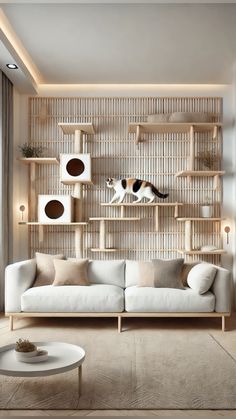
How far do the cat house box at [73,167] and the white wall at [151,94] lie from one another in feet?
2.23

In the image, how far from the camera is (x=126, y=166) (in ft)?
19.0

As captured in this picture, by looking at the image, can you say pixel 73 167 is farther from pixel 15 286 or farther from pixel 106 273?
pixel 15 286

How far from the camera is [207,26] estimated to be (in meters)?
4.16

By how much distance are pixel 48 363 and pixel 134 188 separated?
3.07 meters

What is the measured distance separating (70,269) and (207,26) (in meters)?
2.75

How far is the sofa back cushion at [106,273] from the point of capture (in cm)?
495

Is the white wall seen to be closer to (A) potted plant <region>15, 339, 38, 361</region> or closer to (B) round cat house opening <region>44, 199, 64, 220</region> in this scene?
(B) round cat house opening <region>44, 199, 64, 220</region>

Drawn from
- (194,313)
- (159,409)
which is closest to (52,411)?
(159,409)

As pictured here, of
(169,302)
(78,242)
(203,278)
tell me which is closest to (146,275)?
(169,302)

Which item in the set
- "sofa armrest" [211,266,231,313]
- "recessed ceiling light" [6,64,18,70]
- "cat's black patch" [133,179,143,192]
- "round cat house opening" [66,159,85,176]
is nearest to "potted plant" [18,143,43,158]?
"round cat house opening" [66,159,85,176]

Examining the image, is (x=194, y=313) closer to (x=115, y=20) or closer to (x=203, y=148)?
(x=203, y=148)

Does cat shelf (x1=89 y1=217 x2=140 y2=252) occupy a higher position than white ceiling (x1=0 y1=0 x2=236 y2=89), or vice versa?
white ceiling (x1=0 y1=0 x2=236 y2=89)

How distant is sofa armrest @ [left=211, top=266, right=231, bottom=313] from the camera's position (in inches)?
175

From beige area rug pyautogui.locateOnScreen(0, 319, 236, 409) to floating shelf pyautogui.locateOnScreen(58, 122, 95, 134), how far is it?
2.42 meters
